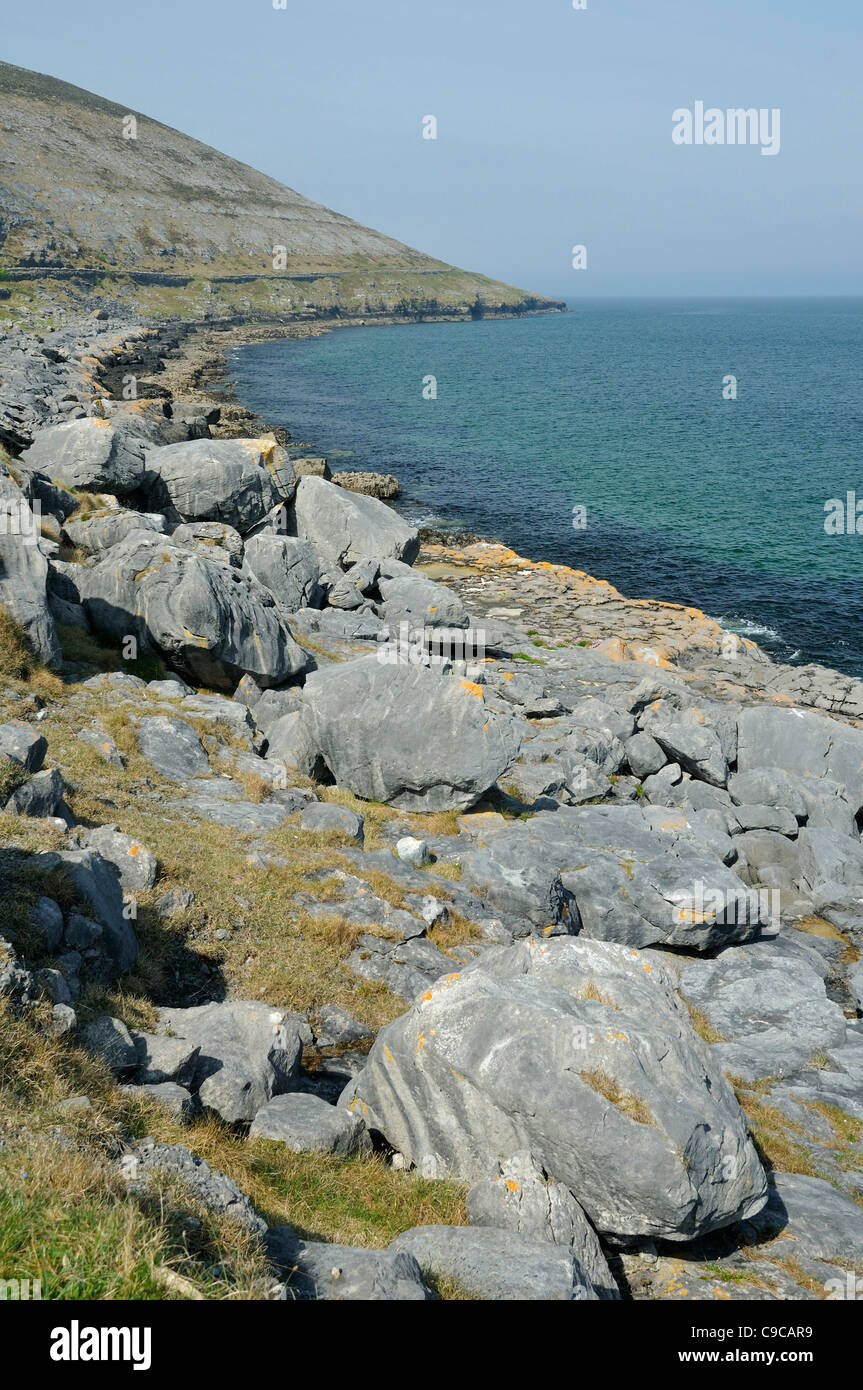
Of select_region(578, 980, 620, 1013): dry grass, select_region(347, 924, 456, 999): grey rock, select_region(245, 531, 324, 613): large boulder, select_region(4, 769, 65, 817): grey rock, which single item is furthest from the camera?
select_region(245, 531, 324, 613): large boulder

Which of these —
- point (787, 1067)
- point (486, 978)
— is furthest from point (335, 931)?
point (787, 1067)

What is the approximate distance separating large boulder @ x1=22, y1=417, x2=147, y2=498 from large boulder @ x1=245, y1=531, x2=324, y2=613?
18.8 feet

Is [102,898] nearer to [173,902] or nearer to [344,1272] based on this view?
[173,902]

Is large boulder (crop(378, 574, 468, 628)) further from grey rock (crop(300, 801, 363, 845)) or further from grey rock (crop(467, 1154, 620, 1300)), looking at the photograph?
grey rock (crop(467, 1154, 620, 1300))

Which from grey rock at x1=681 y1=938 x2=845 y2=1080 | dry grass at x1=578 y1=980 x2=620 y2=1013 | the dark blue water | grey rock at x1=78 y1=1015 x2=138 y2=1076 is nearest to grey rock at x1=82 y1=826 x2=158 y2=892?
grey rock at x1=78 y1=1015 x2=138 y2=1076

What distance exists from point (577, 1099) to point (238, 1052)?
15.7 ft

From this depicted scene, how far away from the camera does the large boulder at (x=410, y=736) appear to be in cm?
2155

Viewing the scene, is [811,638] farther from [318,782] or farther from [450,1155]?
[450,1155]

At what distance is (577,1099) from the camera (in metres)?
9.83

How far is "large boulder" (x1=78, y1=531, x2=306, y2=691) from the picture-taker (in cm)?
2503

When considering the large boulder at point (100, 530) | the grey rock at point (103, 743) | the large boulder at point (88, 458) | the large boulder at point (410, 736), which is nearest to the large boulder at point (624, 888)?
the large boulder at point (410, 736)

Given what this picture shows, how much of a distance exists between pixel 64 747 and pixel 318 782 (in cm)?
658

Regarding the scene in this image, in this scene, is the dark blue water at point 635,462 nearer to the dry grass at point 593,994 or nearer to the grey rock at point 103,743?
the grey rock at point 103,743

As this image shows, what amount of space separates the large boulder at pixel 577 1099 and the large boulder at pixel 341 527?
109ft
